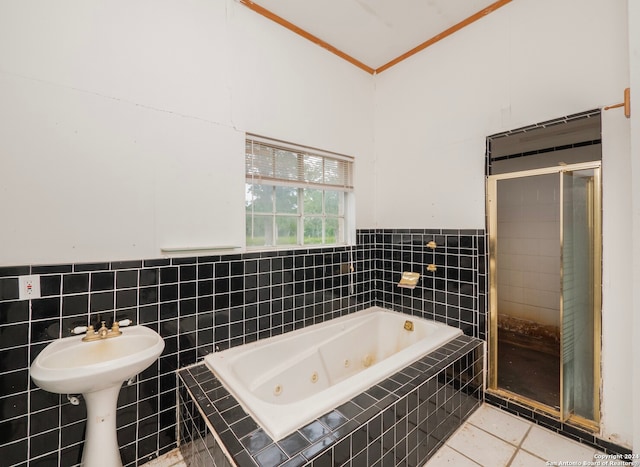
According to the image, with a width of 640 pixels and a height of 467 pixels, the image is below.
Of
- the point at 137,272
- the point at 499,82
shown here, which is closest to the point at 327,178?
the point at 499,82

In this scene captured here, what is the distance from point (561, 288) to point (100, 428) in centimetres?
271

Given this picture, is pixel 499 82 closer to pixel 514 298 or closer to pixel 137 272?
pixel 514 298

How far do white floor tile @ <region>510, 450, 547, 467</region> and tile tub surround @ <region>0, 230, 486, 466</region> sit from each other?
0.77 m

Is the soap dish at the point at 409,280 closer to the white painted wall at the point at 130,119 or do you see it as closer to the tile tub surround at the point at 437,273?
the tile tub surround at the point at 437,273

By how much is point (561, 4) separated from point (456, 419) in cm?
271

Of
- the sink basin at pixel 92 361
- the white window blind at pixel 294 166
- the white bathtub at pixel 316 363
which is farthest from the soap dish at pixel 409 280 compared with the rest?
the sink basin at pixel 92 361

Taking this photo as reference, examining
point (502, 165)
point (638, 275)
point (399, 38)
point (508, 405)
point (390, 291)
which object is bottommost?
point (508, 405)

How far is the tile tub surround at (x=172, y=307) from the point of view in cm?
130

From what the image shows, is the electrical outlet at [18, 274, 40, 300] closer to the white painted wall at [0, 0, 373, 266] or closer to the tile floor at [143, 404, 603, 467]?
the white painted wall at [0, 0, 373, 266]

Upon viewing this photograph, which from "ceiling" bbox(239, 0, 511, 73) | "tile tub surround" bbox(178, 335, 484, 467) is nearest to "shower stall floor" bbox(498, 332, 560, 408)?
"tile tub surround" bbox(178, 335, 484, 467)

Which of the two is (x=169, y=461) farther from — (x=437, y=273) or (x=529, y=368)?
(x=529, y=368)

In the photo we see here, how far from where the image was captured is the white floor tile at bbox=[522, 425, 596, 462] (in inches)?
61.9

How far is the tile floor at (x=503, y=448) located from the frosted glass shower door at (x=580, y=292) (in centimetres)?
19

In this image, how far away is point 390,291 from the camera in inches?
108
